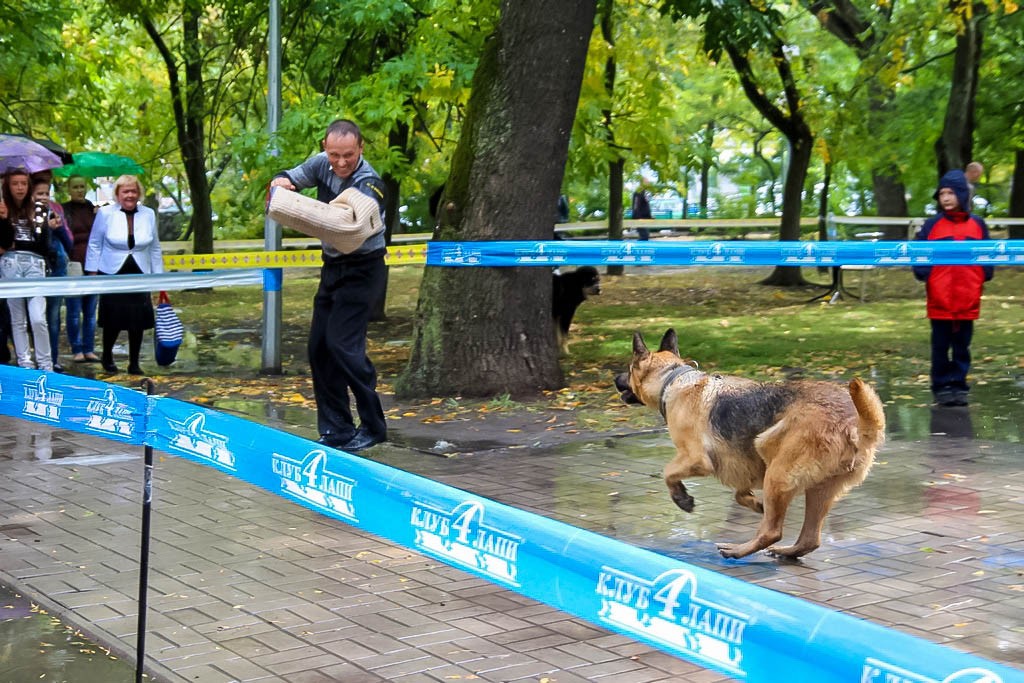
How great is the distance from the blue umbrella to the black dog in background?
5.73 m

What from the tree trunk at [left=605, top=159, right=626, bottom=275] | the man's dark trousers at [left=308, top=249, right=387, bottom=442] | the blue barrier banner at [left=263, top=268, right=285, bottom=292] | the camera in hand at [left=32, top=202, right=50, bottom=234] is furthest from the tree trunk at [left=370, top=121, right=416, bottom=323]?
the man's dark trousers at [left=308, top=249, right=387, bottom=442]

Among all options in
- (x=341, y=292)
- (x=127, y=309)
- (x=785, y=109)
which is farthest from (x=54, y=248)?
(x=785, y=109)

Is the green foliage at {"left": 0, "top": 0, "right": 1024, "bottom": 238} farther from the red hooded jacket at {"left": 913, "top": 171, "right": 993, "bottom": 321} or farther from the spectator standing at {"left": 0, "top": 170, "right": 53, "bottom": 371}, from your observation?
the red hooded jacket at {"left": 913, "top": 171, "right": 993, "bottom": 321}

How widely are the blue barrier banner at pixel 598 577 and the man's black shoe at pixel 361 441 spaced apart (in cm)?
359

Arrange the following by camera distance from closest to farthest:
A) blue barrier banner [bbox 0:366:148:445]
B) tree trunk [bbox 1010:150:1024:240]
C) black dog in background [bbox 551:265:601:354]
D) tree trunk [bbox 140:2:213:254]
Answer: blue barrier banner [bbox 0:366:148:445] → black dog in background [bbox 551:265:601:354] → tree trunk [bbox 140:2:213:254] → tree trunk [bbox 1010:150:1024:240]

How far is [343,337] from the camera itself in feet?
26.7

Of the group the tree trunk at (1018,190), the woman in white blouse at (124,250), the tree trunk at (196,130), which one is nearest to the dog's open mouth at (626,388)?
the woman in white blouse at (124,250)

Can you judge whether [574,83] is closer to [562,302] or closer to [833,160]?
[562,302]

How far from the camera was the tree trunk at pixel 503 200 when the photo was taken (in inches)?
431

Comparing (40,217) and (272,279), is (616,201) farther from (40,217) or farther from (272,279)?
(40,217)

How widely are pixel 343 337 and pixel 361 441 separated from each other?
2.73ft

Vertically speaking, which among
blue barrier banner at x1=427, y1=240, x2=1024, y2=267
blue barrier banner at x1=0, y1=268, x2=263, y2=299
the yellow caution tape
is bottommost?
blue barrier banner at x1=0, y1=268, x2=263, y2=299

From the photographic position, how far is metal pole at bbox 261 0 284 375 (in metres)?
12.9

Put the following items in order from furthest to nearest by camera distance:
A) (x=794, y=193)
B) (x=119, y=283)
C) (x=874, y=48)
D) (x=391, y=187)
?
(x=794, y=193), (x=874, y=48), (x=391, y=187), (x=119, y=283)
